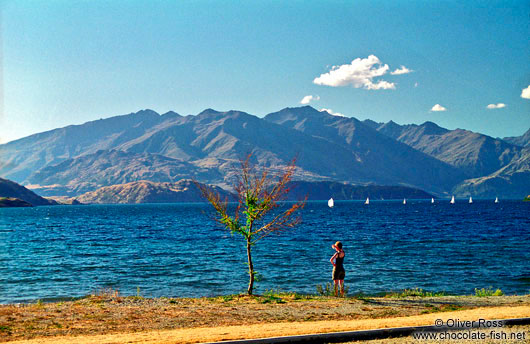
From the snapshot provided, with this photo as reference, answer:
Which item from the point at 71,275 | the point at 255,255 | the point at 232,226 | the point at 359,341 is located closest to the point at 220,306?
the point at 232,226

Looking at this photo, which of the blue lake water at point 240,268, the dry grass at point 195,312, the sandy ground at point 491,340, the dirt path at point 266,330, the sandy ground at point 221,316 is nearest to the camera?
the sandy ground at point 491,340

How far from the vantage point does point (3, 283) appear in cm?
3114

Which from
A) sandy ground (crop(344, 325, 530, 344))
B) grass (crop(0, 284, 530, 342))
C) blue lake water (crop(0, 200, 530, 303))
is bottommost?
blue lake water (crop(0, 200, 530, 303))

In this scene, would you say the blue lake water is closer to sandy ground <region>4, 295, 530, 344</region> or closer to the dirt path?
sandy ground <region>4, 295, 530, 344</region>

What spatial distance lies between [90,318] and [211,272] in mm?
18302

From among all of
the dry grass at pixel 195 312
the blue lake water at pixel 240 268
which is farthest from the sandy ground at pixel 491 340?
the blue lake water at pixel 240 268

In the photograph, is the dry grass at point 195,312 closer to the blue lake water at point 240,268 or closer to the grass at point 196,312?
the grass at point 196,312

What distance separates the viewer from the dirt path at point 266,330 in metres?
13.0

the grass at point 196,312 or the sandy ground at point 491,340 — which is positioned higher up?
the sandy ground at point 491,340

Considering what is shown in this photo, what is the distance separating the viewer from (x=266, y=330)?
45.7ft

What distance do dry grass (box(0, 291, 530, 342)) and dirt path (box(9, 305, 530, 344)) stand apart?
80 cm

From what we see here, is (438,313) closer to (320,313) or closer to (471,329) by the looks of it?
(471,329)

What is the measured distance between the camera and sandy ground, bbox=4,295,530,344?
543 inches

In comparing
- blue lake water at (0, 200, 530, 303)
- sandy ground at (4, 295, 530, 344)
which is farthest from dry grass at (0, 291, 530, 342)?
blue lake water at (0, 200, 530, 303)
